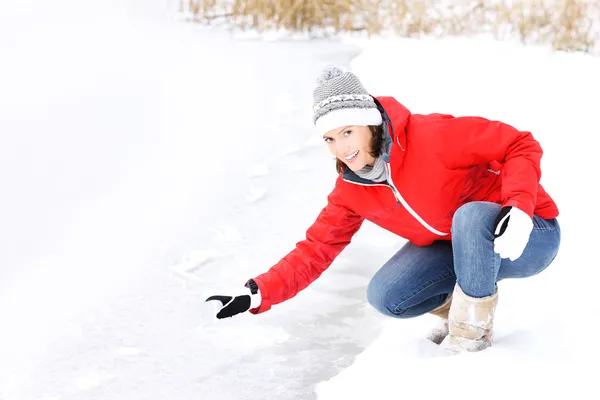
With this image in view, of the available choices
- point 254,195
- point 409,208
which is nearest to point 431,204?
point 409,208

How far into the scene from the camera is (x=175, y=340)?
235cm

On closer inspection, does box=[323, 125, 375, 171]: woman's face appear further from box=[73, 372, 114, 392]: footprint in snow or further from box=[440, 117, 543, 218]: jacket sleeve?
box=[73, 372, 114, 392]: footprint in snow

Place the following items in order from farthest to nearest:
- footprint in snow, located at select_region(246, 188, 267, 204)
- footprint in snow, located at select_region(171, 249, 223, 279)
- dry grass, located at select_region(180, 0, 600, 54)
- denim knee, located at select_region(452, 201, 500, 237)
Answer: dry grass, located at select_region(180, 0, 600, 54)
footprint in snow, located at select_region(246, 188, 267, 204)
footprint in snow, located at select_region(171, 249, 223, 279)
denim knee, located at select_region(452, 201, 500, 237)

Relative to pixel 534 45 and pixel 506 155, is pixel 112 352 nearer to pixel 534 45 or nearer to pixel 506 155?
pixel 506 155

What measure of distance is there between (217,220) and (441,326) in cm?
144

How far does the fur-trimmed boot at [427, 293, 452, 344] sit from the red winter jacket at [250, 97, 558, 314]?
0.73 ft

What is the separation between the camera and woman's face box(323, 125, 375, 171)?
6.06ft

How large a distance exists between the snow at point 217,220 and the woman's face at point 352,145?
538 millimetres

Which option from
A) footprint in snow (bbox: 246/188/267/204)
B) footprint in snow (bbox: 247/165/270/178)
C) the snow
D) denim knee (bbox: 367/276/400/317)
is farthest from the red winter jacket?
footprint in snow (bbox: 247/165/270/178)

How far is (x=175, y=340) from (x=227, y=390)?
0.37 m

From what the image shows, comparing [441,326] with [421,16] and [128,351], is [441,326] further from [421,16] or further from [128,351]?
[421,16]

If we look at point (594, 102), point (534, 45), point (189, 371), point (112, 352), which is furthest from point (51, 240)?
point (534, 45)

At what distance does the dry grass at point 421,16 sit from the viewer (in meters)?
5.37

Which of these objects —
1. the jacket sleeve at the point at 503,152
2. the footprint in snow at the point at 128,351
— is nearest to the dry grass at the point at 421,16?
the jacket sleeve at the point at 503,152
